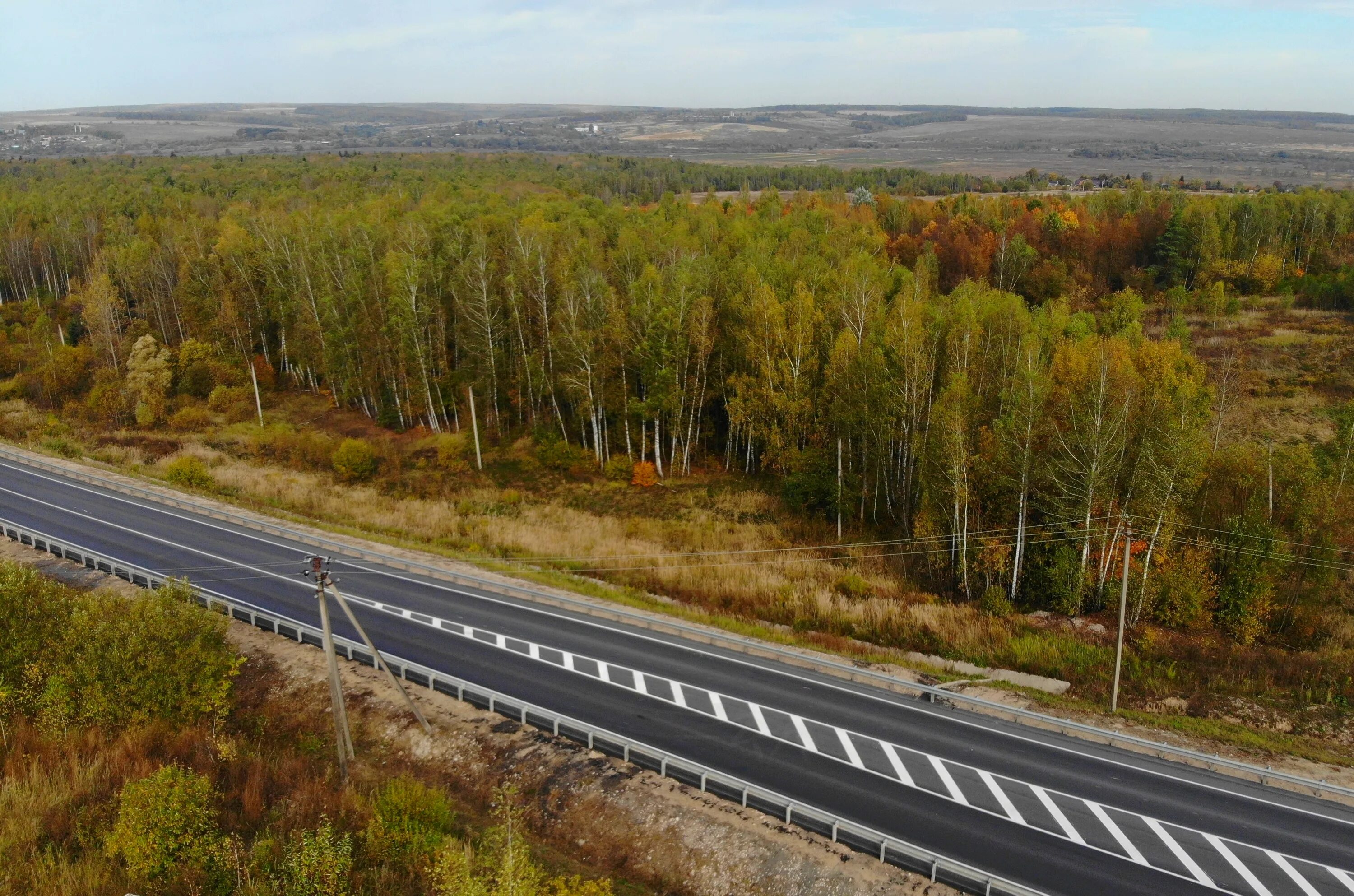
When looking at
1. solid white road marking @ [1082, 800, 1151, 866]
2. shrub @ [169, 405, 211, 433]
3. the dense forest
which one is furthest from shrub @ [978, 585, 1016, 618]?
shrub @ [169, 405, 211, 433]

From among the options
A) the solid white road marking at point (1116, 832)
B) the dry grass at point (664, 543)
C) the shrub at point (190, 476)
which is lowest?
the dry grass at point (664, 543)

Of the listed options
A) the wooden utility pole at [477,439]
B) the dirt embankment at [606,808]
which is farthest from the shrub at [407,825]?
the wooden utility pole at [477,439]

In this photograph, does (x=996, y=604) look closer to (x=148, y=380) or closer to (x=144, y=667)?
(x=144, y=667)

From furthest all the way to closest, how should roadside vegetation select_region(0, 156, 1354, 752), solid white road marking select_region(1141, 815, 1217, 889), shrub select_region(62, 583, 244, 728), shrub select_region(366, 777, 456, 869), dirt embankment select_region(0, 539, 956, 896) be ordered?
1. roadside vegetation select_region(0, 156, 1354, 752)
2. shrub select_region(62, 583, 244, 728)
3. shrub select_region(366, 777, 456, 869)
4. dirt embankment select_region(0, 539, 956, 896)
5. solid white road marking select_region(1141, 815, 1217, 889)

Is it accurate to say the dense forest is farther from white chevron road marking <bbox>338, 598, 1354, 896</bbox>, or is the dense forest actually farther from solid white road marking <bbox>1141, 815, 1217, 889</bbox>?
solid white road marking <bbox>1141, 815, 1217, 889</bbox>

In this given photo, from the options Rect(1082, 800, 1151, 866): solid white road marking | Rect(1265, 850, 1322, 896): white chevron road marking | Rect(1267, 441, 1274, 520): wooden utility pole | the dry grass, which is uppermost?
Rect(1267, 441, 1274, 520): wooden utility pole

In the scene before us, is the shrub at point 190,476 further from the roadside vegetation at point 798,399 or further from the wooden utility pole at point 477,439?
the wooden utility pole at point 477,439
